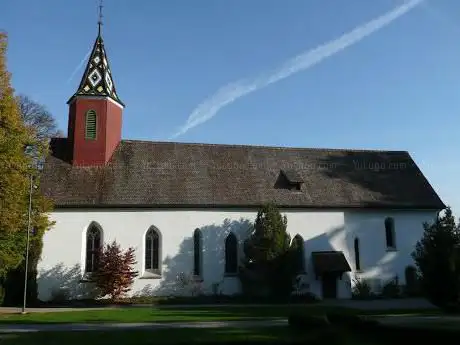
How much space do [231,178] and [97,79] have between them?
38.3 ft

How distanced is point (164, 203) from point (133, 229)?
251 cm

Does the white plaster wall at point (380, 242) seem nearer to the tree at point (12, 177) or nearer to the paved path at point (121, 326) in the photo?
the paved path at point (121, 326)

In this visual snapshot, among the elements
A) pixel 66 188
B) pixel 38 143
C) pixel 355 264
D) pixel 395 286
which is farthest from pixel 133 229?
pixel 395 286

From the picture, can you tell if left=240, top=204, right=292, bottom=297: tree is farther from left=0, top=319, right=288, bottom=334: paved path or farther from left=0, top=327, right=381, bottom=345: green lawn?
left=0, top=327, right=381, bottom=345: green lawn

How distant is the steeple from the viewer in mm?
33562

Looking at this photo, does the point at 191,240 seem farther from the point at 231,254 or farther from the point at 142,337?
the point at 142,337

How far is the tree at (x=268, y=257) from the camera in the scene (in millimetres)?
29203

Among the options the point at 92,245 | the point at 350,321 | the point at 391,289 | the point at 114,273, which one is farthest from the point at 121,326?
the point at 391,289

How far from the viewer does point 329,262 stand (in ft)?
103

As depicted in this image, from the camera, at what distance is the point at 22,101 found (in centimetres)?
3906

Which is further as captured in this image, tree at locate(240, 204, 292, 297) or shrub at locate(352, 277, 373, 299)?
shrub at locate(352, 277, 373, 299)

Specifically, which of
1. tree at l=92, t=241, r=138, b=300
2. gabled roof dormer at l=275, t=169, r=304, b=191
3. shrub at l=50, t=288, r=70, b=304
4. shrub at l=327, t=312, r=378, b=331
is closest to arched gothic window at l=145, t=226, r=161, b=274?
tree at l=92, t=241, r=138, b=300

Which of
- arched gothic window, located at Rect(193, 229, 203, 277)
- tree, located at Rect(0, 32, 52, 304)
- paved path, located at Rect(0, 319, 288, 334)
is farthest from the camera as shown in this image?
arched gothic window, located at Rect(193, 229, 203, 277)

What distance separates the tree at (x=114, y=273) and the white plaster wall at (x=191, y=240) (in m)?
0.98
